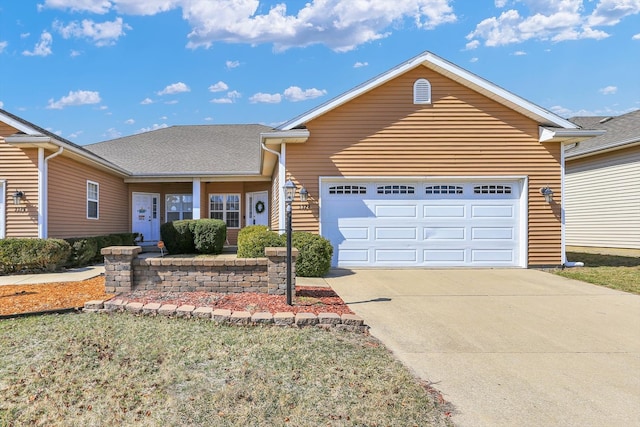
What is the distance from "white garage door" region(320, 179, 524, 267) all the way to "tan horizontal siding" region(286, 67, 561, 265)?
428 millimetres

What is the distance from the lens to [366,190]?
9578mm

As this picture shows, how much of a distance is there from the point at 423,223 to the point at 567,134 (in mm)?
4025

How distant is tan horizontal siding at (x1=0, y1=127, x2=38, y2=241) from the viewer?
954 centimetres

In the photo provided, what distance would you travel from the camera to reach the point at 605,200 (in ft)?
46.0

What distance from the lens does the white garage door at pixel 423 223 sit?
31.1 ft

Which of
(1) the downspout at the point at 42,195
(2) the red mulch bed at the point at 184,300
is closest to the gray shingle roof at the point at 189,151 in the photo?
(1) the downspout at the point at 42,195

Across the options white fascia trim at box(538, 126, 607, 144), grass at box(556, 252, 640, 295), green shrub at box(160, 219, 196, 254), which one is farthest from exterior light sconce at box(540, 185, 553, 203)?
→ green shrub at box(160, 219, 196, 254)

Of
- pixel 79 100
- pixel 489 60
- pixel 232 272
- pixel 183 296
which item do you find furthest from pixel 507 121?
pixel 79 100

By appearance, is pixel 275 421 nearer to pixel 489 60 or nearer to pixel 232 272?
pixel 232 272

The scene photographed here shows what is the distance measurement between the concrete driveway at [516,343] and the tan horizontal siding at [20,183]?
7968mm

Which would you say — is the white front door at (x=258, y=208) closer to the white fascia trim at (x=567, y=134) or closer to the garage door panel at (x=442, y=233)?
the garage door panel at (x=442, y=233)

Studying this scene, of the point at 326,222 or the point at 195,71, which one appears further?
the point at 195,71

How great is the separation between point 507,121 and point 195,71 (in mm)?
14115

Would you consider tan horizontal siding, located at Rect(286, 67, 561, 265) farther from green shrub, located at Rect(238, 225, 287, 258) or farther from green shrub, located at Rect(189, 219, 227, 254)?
green shrub, located at Rect(189, 219, 227, 254)
